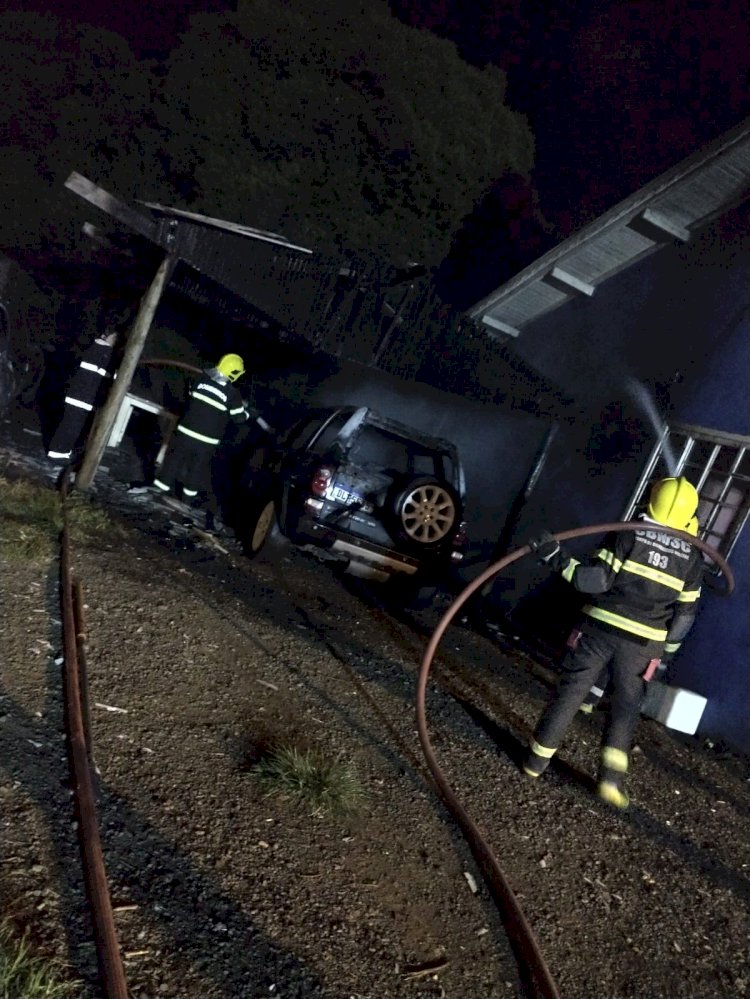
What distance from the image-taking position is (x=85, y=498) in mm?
7961

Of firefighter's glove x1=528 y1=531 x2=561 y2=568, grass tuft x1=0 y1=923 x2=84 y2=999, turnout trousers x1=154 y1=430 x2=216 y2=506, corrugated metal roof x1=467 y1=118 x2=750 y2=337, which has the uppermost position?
corrugated metal roof x1=467 y1=118 x2=750 y2=337

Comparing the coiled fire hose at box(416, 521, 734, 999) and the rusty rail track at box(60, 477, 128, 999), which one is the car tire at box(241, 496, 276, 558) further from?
the coiled fire hose at box(416, 521, 734, 999)

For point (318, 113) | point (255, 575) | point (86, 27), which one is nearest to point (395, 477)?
point (255, 575)

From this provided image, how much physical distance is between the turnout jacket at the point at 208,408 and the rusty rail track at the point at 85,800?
3.59 metres

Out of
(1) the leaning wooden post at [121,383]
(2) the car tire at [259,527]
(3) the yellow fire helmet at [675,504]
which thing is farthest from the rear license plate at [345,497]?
(3) the yellow fire helmet at [675,504]

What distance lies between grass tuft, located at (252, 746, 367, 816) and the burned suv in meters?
3.51

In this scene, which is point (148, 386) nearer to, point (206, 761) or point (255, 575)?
point (255, 575)

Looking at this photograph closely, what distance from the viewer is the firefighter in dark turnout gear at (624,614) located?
4.65 m

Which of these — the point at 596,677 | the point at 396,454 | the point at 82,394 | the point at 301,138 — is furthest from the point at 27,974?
the point at 301,138

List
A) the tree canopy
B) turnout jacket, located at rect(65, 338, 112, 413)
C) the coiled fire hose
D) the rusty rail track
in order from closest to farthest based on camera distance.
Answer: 1. the rusty rail track
2. the coiled fire hose
3. turnout jacket, located at rect(65, 338, 112, 413)
4. the tree canopy

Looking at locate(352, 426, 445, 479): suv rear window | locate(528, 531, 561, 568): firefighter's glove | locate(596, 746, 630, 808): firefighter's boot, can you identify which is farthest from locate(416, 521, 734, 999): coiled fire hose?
locate(352, 426, 445, 479): suv rear window

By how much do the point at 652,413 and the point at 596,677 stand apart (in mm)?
4844

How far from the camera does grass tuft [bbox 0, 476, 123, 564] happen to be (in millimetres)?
5777

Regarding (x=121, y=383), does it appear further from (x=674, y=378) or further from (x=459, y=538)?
(x=674, y=378)
